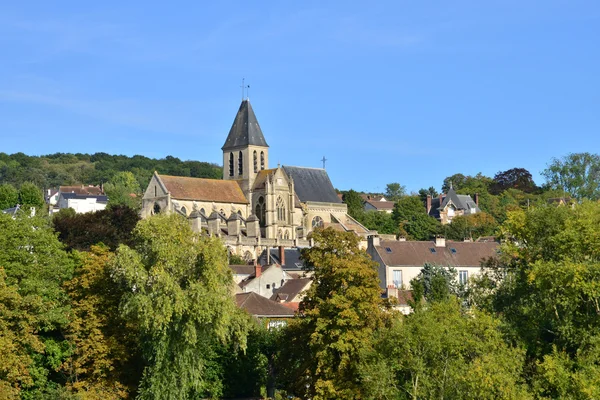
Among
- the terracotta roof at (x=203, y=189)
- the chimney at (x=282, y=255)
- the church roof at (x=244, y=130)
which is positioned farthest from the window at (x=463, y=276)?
the church roof at (x=244, y=130)

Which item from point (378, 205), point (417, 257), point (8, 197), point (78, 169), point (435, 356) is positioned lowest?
point (435, 356)

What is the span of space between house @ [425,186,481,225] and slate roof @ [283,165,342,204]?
1988 centimetres

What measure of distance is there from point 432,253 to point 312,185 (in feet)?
112

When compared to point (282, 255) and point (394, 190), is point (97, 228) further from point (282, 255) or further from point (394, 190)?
point (394, 190)

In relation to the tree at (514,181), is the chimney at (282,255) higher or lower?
lower

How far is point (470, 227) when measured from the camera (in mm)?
93000

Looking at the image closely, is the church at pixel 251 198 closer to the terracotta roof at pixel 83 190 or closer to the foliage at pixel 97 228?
the foliage at pixel 97 228

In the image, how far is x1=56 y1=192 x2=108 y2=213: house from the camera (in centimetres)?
11150

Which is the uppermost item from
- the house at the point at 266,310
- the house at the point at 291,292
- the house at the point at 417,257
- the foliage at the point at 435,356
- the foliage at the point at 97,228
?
the foliage at the point at 97,228

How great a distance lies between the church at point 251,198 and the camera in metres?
78.4

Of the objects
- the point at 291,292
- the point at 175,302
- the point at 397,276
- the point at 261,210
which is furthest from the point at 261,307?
the point at 261,210

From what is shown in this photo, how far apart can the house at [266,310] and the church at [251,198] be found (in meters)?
27.8

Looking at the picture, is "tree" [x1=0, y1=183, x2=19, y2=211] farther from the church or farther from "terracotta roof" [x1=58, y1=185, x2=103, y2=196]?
"terracotta roof" [x1=58, y1=185, x2=103, y2=196]

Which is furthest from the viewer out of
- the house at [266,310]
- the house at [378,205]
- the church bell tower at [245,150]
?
the house at [378,205]
